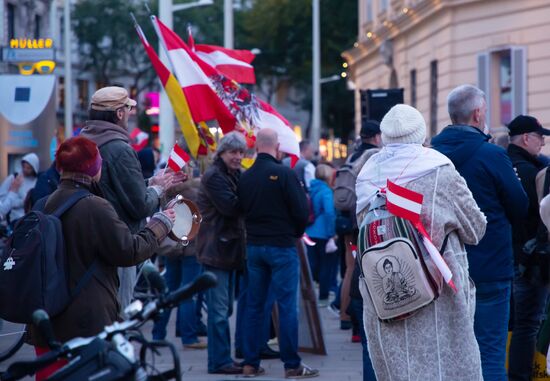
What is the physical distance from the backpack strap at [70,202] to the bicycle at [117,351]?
1.64 metres

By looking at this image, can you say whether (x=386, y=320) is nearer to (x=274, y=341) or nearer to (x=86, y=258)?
(x=86, y=258)

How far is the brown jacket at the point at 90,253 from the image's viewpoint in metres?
5.75

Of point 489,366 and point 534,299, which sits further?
point 534,299

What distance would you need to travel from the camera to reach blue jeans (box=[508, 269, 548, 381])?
864cm

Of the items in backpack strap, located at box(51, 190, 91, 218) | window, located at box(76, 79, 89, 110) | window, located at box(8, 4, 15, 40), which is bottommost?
backpack strap, located at box(51, 190, 91, 218)

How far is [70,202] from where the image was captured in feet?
19.0

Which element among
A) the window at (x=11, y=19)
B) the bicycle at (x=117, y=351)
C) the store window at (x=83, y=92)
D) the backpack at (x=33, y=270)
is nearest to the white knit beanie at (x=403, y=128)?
the backpack at (x=33, y=270)

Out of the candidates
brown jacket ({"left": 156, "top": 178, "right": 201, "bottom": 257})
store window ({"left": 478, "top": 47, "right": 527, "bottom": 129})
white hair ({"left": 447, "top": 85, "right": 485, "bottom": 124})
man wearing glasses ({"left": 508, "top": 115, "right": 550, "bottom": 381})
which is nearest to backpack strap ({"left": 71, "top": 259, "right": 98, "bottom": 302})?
white hair ({"left": 447, "top": 85, "right": 485, "bottom": 124})

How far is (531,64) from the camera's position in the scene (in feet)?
86.4

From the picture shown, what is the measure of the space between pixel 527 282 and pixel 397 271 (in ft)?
9.18

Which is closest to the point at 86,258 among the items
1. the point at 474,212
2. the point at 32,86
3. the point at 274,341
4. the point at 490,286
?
the point at 474,212

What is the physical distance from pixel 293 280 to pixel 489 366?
2.89 metres

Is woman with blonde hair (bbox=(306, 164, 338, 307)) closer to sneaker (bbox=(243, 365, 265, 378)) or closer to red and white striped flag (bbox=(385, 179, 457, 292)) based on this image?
sneaker (bbox=(243, 365, 265, 378))

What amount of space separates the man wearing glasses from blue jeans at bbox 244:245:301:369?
193 cm
